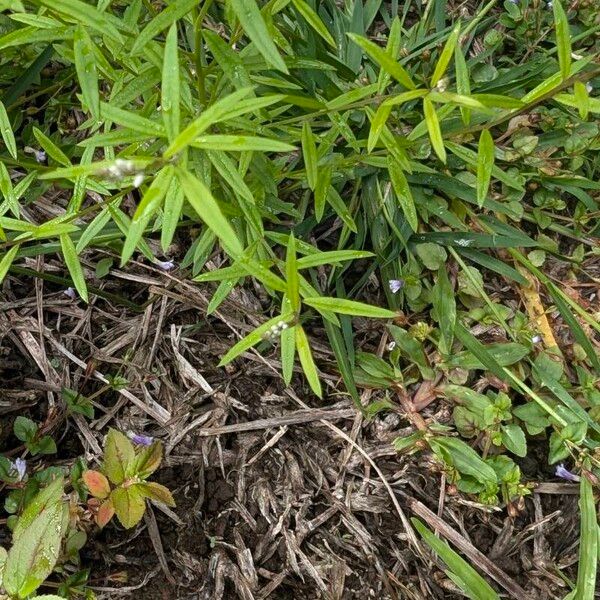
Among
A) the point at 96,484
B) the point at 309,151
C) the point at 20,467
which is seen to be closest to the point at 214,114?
the point at 309,151

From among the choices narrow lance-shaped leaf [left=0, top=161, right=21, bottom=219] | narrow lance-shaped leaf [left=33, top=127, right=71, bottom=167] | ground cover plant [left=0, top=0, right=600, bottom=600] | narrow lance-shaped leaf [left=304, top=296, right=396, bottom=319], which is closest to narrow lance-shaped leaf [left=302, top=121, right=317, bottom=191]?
ground cover plant [left=0, top=0, right=600, bottom=600]

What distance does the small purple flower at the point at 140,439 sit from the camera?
2389 mm

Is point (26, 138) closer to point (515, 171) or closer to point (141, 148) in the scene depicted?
point (141, 148)

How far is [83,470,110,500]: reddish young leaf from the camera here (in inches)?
85.4

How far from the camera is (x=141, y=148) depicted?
1.98 meters

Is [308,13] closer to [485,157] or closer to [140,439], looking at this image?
[485,157]

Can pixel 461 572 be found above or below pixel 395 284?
below

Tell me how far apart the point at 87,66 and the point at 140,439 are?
131cm

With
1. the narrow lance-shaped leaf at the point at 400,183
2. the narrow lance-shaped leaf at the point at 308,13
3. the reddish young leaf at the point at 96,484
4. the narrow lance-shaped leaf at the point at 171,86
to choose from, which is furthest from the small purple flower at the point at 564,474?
the narrow lance-shaped leaf at the point at 171,86

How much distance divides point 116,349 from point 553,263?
1.73 m

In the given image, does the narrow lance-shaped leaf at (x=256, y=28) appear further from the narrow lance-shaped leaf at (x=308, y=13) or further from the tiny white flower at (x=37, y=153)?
the tiny white flower at (x=37, y=153)

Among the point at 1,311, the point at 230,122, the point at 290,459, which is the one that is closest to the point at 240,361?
the point at 290,459

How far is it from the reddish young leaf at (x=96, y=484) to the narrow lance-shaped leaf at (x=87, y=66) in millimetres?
1156

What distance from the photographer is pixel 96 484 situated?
217cm
